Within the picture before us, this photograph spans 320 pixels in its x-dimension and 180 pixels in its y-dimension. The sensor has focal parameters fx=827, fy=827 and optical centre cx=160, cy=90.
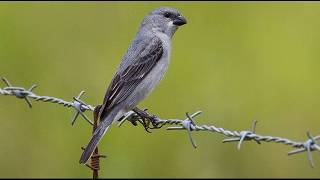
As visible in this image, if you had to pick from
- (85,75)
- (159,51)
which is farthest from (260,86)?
(159,51)

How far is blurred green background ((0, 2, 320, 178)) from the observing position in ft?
28.7

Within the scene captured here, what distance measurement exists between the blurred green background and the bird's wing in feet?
8.41

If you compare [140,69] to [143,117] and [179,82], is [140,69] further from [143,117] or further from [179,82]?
[179,82]

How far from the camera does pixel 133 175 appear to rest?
866 cm

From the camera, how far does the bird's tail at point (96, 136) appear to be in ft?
16.8

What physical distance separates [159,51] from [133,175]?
267 cm

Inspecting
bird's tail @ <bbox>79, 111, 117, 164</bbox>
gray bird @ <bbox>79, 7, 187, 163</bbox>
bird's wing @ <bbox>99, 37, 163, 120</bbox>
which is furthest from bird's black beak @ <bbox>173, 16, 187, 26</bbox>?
bird's tail @ <bbox>79, 111, 117, 164</bbox>

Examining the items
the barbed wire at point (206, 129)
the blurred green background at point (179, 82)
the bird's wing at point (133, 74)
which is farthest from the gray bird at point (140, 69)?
the blurred green background at point (179, 82)

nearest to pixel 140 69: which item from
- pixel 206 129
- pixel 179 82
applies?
pixel 206 129

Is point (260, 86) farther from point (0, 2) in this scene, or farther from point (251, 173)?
point (0, 2)

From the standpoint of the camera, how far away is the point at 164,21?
263 inches

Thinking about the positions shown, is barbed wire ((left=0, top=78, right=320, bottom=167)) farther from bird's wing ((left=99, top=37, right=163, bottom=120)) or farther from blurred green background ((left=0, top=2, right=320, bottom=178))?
blurred green background ((left=0, top=2, right=320, bottom=178))

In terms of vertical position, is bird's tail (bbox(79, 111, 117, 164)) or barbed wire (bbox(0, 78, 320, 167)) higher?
barbed wire (bbox(0, 78, 320, 167))

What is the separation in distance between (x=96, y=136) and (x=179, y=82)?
15.1 feet
